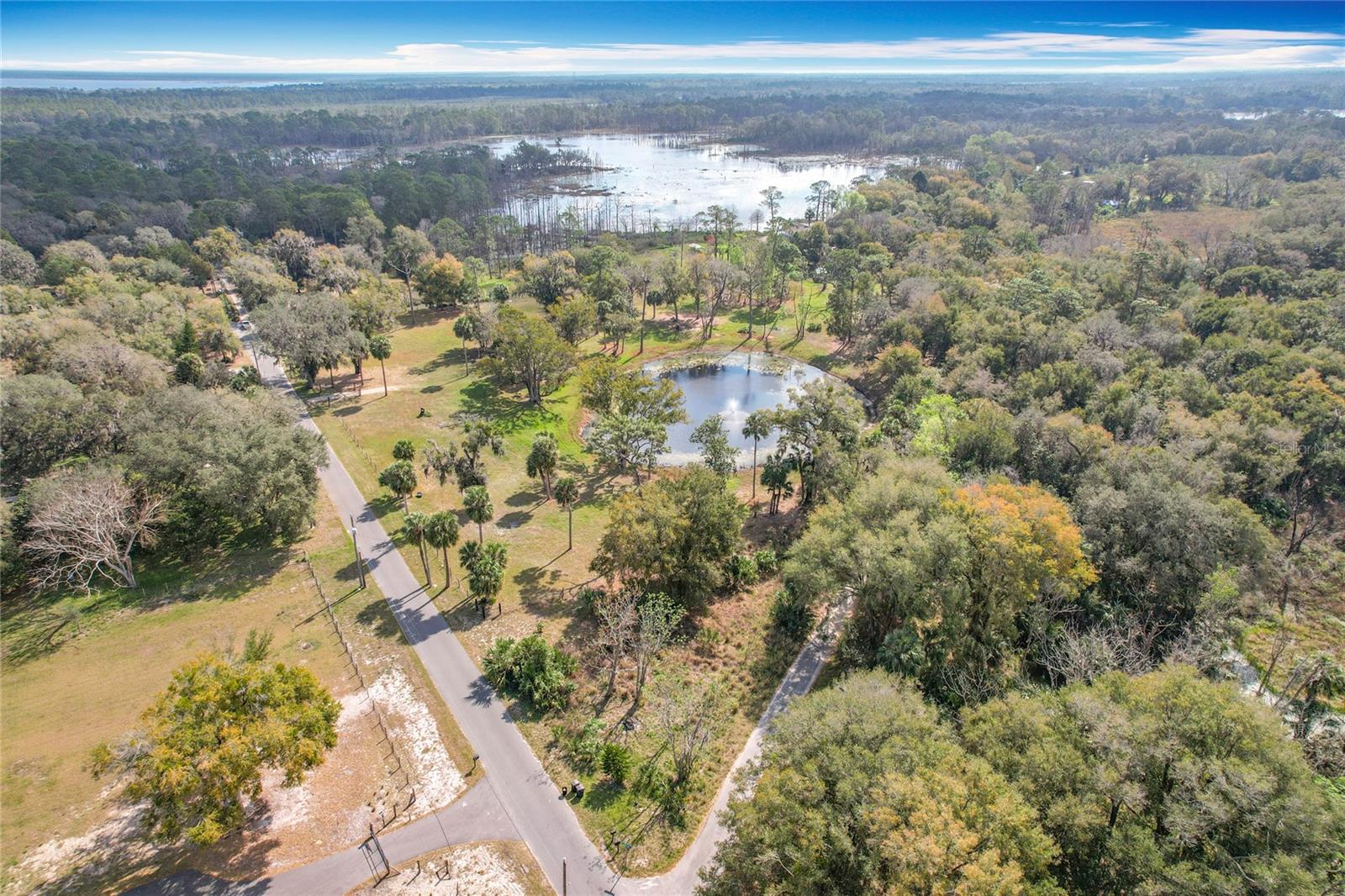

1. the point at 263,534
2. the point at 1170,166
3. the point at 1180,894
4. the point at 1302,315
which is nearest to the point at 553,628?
the point at 263,534

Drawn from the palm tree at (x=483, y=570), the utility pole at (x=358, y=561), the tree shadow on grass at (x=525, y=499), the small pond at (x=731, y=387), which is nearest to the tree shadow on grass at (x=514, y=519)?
the tree shadow on grass at (x=525, y=499)

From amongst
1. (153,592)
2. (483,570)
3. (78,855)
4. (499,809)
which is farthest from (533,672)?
(153,592)

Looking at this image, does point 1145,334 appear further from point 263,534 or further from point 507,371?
point 263,534

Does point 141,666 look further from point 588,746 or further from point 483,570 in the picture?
point 588,746

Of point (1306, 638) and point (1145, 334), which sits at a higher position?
point (1145, 334)

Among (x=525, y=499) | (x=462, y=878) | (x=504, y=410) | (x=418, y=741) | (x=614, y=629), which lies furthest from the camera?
(x=504, y=410)

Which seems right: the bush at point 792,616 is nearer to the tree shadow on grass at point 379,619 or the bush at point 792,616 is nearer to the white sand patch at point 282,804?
the tree shadow on grass at point 379,619

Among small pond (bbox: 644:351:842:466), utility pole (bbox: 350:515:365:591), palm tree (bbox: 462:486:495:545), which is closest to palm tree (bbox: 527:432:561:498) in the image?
palm tree (bbox: 462:486:495:545)
